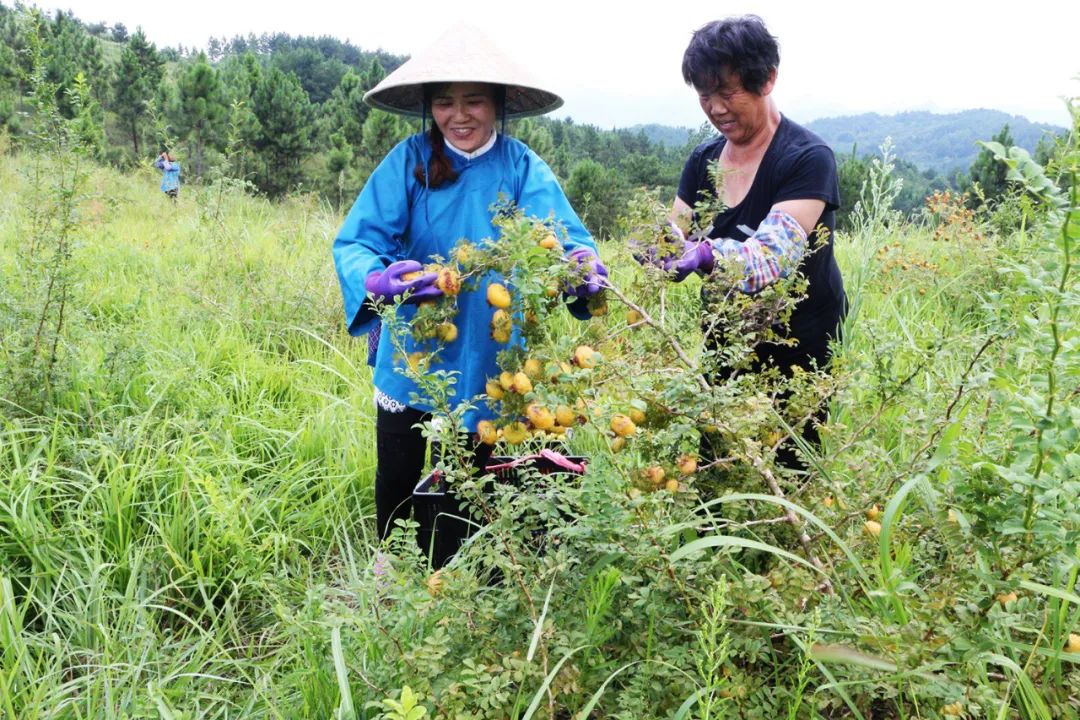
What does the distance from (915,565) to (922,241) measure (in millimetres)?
4133

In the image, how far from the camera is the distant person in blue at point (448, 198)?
5.81 feet

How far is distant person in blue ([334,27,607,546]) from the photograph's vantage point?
1771mm

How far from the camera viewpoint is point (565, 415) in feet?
4.03

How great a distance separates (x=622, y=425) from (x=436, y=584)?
445 millimetres

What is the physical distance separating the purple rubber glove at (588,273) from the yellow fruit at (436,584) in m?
0.58

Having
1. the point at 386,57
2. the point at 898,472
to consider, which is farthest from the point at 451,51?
the point at 386,57

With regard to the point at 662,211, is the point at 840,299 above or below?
below

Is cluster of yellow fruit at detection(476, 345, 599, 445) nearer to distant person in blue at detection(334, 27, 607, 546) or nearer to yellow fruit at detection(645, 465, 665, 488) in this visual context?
yellow fruit at detection(645, 465, 665, 488)

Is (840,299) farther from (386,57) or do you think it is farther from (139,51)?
(386,57)

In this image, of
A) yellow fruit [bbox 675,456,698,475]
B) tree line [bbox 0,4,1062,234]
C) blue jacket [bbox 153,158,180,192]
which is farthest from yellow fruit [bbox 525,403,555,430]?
tree line [bbox 0,4,1062,234]

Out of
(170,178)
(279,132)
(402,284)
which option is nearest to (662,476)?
(402,284)

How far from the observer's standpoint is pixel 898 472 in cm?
118

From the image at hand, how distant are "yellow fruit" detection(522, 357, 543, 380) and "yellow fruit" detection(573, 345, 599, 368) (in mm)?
77

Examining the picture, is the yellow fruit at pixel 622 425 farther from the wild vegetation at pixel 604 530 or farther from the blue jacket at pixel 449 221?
the blue jacket at pixel 449 221
